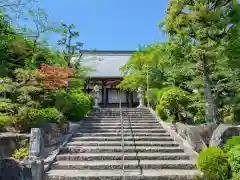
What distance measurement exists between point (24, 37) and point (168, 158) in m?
9.09

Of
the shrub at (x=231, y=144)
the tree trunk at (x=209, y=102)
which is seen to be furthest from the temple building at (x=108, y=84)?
the shrub at (x=231, y=144)

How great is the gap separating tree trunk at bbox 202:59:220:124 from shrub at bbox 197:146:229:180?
2.96 meters

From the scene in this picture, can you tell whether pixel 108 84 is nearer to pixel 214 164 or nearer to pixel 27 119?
pixel 27 119

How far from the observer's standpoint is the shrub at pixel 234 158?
527 centimetres

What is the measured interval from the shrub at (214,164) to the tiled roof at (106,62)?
12.9 meters

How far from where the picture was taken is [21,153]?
6969 mm

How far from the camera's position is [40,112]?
8039mm

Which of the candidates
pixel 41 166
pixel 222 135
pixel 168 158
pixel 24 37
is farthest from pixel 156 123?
pixel 24 37

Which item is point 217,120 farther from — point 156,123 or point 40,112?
point 40,112

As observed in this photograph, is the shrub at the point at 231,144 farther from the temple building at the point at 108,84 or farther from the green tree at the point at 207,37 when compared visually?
the temple building at the point at 108,84

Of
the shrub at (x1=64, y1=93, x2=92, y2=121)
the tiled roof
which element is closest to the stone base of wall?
the shrub at (x1=64, y1=93, x2=92, y2=121)

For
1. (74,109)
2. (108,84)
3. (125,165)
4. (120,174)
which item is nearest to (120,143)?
(125,165)

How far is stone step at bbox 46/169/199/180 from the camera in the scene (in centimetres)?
588

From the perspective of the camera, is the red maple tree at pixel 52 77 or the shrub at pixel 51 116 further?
the red maple tree at pixel 52 77
